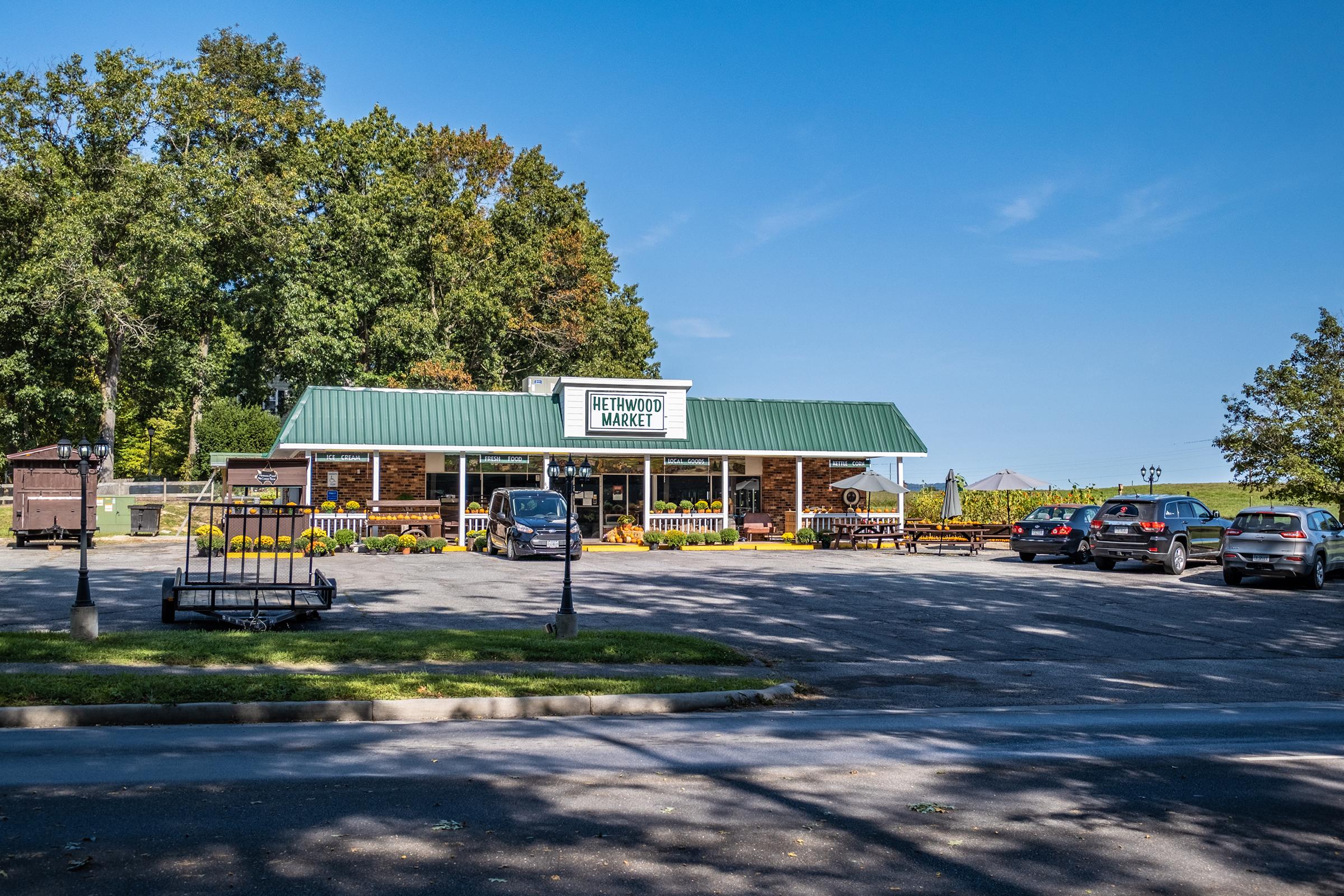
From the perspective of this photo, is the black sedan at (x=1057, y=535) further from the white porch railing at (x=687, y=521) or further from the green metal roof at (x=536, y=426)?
the white porch railing at (x=687, y=521)

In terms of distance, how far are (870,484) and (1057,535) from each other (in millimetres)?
7546

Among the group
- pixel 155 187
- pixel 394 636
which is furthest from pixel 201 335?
pixel 394 636

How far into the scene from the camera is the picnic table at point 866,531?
34500mm

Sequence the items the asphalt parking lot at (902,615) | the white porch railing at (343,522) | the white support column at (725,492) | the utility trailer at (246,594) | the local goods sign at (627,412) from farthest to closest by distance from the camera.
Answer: the white support column at (725,492), the local goods sign at (627,412), the white porch railing at (343,522), the utility trailer at (246,594), the asphalt parking lot at (902,615)

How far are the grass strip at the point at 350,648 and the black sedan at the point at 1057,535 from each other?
17523 mm

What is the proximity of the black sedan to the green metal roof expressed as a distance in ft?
26.2

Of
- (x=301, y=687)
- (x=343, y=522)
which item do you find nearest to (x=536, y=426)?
(x=343, y=522)

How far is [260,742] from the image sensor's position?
8625 mm

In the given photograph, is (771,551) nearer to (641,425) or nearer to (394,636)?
(641,425)

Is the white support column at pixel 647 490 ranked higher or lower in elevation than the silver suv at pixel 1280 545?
higher

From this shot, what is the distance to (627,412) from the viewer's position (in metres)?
35.5

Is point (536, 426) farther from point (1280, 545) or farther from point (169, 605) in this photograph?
point (1280, 545)

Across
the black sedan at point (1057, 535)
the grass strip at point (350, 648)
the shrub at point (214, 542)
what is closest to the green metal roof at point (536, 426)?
the shrub at point (214, 542)

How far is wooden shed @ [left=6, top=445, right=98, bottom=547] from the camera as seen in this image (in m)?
29.7
